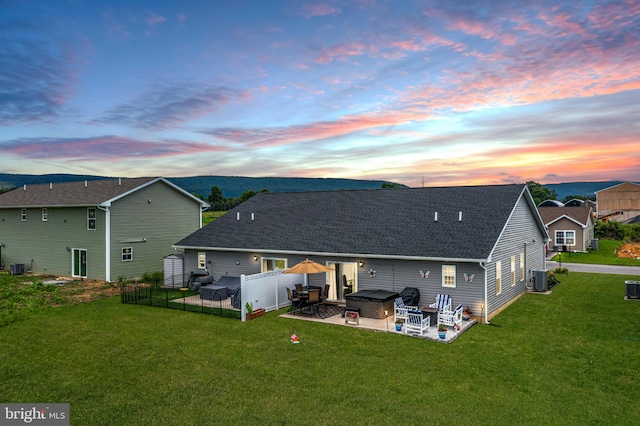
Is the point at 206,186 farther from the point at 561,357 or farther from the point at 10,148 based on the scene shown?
the point at 561,357

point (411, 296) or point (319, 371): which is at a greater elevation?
point (411, 296)

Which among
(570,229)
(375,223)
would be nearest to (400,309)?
(375,223)

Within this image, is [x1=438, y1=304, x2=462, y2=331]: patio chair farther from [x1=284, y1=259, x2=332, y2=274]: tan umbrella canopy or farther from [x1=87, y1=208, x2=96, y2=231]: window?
[x1=87, y1=208, x2=96, y2=231]: window

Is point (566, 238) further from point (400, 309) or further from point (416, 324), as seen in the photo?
point (416, 324)

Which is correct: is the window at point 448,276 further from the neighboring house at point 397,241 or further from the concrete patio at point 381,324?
the concrete patio at point 381,324

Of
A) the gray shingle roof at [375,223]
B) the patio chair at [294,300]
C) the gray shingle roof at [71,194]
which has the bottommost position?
the patio chair at [294,300]

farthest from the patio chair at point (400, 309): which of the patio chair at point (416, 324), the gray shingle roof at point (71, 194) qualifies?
the gray shingle roof at point (71, 194)

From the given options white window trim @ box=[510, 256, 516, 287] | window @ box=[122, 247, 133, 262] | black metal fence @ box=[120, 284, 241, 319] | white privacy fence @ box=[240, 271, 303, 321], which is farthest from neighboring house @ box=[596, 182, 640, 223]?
window @ box=[122, 247, 133, 262]
